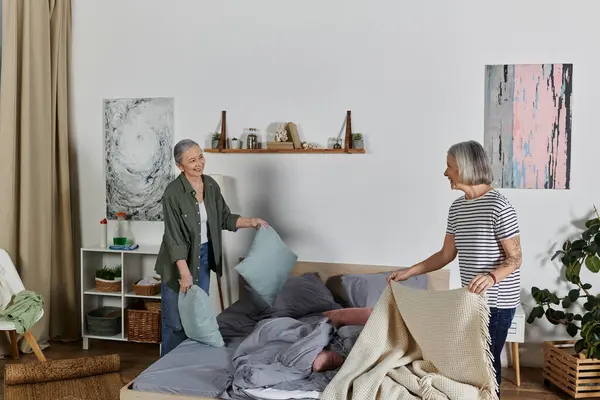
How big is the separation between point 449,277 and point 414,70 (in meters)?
1.36

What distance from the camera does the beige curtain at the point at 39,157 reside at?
4.30m

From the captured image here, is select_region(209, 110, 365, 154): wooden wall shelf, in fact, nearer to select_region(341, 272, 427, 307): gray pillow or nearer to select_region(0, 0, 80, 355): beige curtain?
select_region(341, 272, 427, 307): gray pillow

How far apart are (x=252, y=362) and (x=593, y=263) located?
2167mm

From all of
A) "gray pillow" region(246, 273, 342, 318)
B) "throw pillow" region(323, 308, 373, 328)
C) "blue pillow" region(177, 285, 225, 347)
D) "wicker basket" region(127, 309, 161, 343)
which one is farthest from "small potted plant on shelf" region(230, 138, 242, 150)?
"throw pillow" region(323, 308, 373, 328)

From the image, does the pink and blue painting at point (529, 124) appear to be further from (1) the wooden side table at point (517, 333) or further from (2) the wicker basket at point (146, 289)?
(2) the wicker basket at point (146, 289)

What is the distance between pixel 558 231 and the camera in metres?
4.15

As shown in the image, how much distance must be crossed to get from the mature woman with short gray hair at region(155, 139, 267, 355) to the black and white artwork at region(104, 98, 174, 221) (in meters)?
1.06

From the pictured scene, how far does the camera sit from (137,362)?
14.3 ft

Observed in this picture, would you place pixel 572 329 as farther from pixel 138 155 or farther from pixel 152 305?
pixel 138 155

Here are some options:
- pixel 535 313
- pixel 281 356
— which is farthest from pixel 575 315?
pixel 281 356

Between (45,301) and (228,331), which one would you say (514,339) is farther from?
(45,301)

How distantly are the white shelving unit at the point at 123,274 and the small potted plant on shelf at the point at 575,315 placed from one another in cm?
255

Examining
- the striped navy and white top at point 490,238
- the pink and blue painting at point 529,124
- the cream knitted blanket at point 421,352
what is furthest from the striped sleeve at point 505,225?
the pink and blue painting at point 529,124

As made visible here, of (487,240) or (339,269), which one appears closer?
(487,240)
